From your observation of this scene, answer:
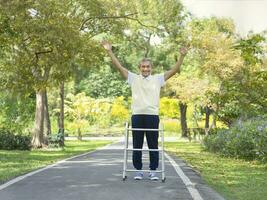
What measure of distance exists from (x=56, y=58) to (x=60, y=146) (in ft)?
25.3

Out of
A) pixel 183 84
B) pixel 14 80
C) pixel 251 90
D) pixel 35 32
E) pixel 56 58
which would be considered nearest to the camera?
pixel 251 90

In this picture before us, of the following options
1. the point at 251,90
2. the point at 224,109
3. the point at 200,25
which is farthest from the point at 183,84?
the point at 251,90

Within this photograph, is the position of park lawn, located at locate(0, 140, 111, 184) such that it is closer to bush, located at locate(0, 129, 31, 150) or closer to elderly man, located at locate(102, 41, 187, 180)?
elderly man, located at locate(102, 41, 187, 180)

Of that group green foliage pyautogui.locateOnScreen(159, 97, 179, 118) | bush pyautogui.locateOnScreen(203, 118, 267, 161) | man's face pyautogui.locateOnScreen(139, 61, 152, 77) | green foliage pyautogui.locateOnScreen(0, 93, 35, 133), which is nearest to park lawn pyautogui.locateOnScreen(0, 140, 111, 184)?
man's face pyautogui.locateOnScreen(139, 61, 152, 77)

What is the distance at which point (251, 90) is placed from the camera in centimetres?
1923

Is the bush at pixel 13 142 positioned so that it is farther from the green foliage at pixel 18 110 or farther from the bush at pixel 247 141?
the bush at pixel 247 141

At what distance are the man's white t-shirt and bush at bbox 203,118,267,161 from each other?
5.50 metres

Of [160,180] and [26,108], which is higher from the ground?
[26,108]

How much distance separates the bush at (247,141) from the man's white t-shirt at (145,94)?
18.0 feet

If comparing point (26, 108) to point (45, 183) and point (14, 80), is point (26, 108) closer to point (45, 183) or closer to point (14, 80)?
point (14, 80)

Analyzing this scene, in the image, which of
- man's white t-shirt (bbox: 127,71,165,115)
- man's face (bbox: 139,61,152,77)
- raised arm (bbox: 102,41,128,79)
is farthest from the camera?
raised arm (bbox: 102,41,128,79)

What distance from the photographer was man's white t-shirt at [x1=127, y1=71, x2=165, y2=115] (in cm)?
947

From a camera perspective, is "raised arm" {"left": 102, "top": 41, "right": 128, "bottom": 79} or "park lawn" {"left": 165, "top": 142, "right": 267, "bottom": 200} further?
"raised arm" {"left": 102, "top": 41, "right": 128, "bottom": 79}

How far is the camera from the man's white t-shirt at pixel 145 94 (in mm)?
9469
